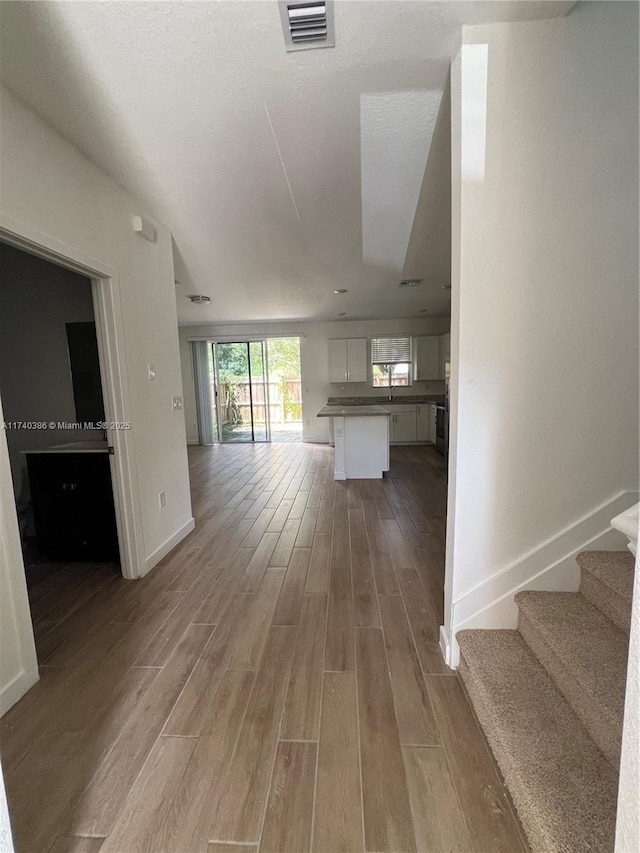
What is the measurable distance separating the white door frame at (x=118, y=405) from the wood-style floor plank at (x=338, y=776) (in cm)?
162

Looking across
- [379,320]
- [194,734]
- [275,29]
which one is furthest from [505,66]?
[379,320]

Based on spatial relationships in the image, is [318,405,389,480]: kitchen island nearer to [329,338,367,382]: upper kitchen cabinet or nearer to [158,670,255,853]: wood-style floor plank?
[329,338,367,382]: upper kitchen cabinet

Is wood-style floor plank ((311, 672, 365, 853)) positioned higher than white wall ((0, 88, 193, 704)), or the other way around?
white wall ((0, 88, 193, 704))

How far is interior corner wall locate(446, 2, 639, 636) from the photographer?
123 centimetres

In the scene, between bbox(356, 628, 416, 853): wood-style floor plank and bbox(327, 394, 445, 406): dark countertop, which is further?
bbox(327, 394, 445, 406): dark countertop

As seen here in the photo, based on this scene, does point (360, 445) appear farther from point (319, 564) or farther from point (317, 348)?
point (317, 348)

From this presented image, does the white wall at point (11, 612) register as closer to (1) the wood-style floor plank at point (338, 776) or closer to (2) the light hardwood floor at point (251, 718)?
(2) the light hardwood floor at point (251, 718)

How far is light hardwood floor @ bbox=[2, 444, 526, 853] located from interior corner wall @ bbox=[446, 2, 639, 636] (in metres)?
0.60

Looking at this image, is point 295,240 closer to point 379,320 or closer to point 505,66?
point 505,66

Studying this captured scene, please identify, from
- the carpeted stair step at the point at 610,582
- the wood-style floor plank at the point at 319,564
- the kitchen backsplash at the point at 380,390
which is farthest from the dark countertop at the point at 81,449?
the kitchen backsplash at the point at 380,390

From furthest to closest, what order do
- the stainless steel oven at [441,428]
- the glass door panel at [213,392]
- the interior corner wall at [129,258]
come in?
1. the glass door panel at [213,392]
2. the stainless steel oven at [441,428]
3. the interior corner wall at [129,258]

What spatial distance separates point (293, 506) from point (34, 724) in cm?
250

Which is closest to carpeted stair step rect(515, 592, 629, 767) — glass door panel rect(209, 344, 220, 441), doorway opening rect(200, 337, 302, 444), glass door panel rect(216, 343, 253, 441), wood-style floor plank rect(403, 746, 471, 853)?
wood-style floor plank rect(403, 746, 471, 853)

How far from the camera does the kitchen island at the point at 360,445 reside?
4516mm
